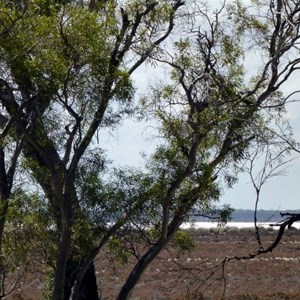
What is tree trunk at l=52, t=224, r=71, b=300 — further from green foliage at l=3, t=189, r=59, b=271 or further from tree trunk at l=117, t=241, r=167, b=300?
tree trunk at l=117, t=241, r=167, b=300

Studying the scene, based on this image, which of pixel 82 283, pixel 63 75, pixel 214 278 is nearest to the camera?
pixel 63 75

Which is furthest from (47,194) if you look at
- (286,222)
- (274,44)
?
(286,222)

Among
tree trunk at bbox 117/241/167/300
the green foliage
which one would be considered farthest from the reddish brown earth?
the green foliage

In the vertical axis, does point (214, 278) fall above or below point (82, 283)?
above

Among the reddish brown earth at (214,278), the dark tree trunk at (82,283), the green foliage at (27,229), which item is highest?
the reddish brown earth at (214,278)

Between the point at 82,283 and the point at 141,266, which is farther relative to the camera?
the point at 82,283

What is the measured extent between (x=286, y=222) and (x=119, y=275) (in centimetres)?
3306

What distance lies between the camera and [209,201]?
14.6 metres

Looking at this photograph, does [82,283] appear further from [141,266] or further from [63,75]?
[63,75]

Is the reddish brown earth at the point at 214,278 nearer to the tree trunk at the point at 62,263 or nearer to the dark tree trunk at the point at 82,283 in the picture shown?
the dark tree trunk at the point at 82,283

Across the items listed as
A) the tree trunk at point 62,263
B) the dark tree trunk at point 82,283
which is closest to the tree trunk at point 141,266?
the dark tree trunk at point 82,283

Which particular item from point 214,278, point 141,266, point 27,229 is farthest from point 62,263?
point 214,278

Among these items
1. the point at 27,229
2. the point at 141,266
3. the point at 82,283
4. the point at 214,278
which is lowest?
the point at 82,283

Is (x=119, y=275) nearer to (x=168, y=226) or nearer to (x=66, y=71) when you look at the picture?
(x=168, y=226)
